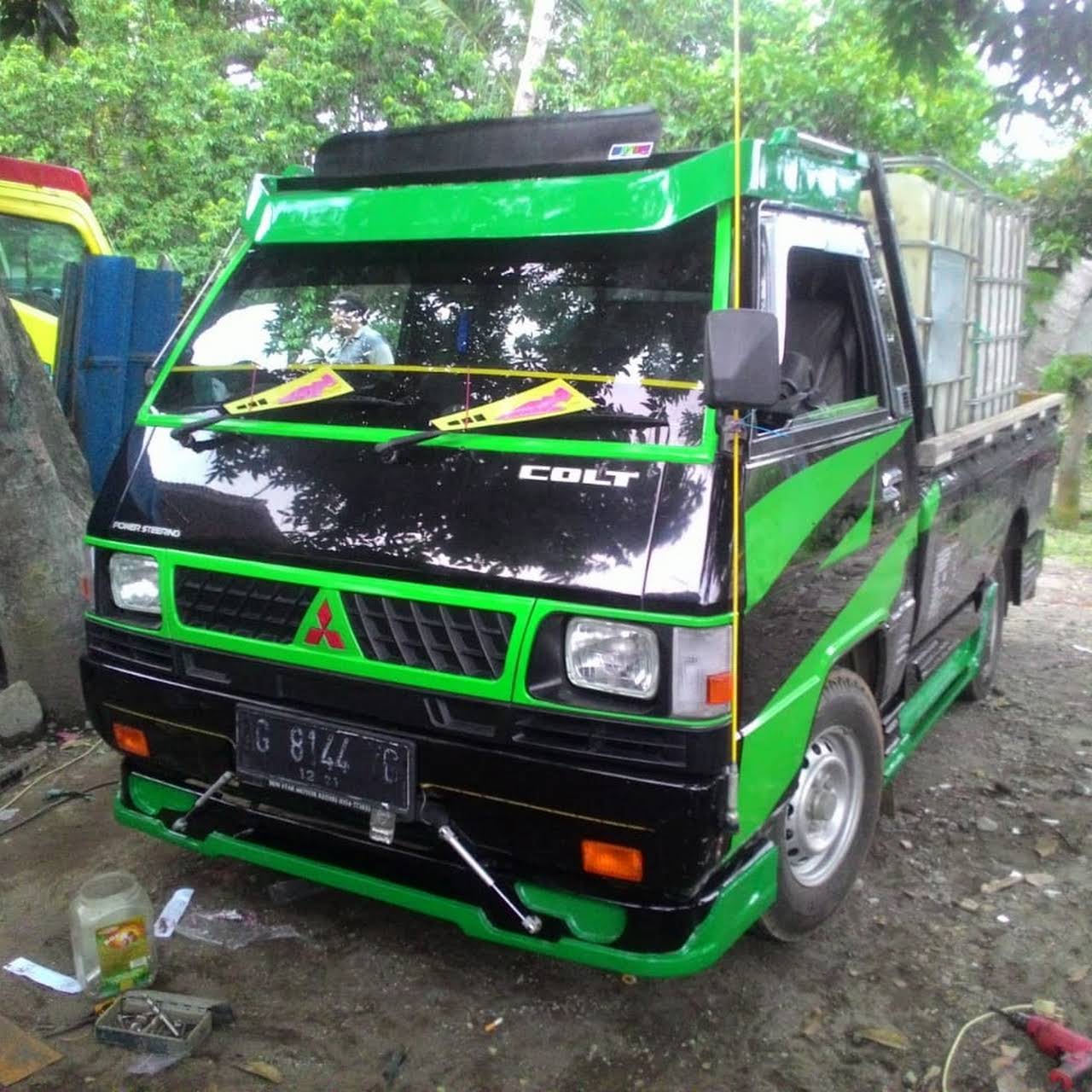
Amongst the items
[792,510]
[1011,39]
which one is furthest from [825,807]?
[1011,39]

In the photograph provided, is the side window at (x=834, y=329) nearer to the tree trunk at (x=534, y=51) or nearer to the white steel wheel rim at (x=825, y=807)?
the white steel wheel rim at (x=825, y=807)

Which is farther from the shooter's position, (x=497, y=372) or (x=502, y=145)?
(x=502, y=145)

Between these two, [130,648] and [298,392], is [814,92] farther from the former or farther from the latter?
[130,648]

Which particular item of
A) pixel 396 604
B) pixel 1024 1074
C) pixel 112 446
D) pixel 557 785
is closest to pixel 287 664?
pixel 396 604

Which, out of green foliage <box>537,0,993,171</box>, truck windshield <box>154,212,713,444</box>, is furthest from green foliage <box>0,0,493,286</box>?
truck windshield <box>154,212,713,444</box>

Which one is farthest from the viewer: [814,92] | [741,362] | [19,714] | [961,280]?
[814,92]

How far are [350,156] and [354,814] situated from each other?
1990 millimetres

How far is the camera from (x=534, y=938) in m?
2.75

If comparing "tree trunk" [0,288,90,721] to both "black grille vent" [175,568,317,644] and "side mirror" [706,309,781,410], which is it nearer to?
"black grille vent" [175,568,317,644]

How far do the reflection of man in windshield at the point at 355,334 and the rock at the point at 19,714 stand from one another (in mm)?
2594

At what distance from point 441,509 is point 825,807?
158 cm

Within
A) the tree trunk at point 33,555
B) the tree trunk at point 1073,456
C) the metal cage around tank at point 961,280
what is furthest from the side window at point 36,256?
the tree trunk at point 1073,456

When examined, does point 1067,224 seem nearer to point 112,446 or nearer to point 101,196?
point 112,446

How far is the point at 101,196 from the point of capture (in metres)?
14.9
